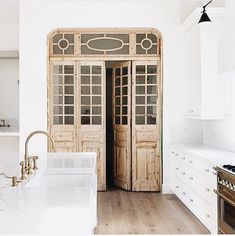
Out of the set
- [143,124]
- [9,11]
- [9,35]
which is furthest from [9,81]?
[143,124]

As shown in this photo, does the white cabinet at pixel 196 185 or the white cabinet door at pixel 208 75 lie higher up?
the white cabinet door at pixel 208 75

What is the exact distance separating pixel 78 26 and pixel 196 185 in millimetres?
3210

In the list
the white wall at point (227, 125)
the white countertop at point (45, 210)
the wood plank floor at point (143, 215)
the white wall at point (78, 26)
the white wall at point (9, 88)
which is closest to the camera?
the white countertop at point (45, 210)

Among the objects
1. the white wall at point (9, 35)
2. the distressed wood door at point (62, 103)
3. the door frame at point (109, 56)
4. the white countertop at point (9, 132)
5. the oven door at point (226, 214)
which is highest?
the white wall at point (9, 35)

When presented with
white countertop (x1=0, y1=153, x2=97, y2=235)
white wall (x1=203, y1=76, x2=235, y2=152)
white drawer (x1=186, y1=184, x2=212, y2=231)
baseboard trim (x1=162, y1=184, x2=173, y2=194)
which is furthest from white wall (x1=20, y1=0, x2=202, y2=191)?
white countertop (x1=0, y1=153, x2=97, y2=235)

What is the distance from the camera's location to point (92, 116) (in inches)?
239

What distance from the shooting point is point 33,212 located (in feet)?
4.50

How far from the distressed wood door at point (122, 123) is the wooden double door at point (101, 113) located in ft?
0.05

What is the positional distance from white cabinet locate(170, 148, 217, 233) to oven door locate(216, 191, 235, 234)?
0.64 ft

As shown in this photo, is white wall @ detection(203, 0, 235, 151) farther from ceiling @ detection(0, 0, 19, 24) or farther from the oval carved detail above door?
ceiling @ detection(0, 0, 19, 24)

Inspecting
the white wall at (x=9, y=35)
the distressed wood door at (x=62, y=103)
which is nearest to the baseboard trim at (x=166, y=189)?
the distressed wood door at (x=62, y=103)

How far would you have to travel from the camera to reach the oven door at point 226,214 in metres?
3.07

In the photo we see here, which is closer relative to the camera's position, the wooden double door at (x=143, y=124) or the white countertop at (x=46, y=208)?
the white countertop at (x=46, y=208)

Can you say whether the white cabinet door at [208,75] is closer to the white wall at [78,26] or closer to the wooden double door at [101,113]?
the white wall at [78,26]
